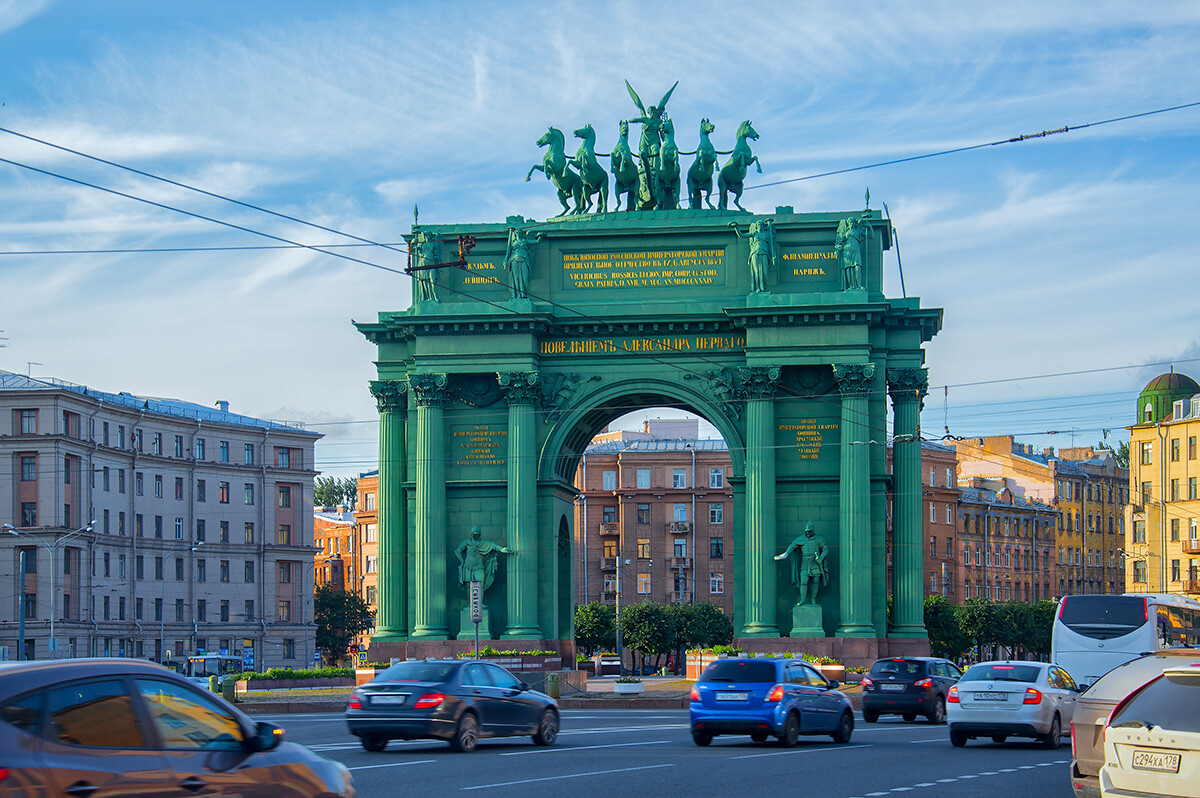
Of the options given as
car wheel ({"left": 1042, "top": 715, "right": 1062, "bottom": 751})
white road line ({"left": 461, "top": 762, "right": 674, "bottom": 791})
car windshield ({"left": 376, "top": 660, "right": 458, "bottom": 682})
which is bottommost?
car wheel ({"left": 1042, "top": 715, "right": 1062, "bottom": 751})

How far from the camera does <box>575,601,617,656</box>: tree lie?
105062mm

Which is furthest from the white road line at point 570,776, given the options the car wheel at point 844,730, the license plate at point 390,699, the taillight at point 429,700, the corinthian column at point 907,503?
the corinthian column at point 907,503

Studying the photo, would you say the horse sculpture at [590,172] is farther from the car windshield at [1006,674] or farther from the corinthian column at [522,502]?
the car windshield at [1006,674]

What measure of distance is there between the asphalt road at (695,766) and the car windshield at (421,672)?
1108mm

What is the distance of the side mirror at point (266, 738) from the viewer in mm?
10672

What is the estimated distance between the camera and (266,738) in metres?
10.7

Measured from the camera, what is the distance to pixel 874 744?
2848 cm

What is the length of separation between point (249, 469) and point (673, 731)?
238 feet

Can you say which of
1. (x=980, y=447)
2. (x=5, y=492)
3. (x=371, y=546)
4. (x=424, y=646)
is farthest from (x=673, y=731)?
(x=980, y=447)

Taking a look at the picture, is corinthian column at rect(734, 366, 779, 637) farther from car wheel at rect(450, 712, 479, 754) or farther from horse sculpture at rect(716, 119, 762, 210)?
car wheel at rect(450, 712, 479, 754)

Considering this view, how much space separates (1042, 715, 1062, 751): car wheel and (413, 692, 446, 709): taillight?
10127 millimetres

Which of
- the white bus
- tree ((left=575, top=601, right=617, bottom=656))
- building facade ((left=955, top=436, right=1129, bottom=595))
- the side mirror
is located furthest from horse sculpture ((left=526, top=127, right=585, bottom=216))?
building facade ((left=955, top=436, right=1129, bottom=595))

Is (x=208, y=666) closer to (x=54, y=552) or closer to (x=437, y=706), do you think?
(x=54, y=552)

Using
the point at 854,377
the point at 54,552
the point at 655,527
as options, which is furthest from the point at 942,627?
the point at 854,377
